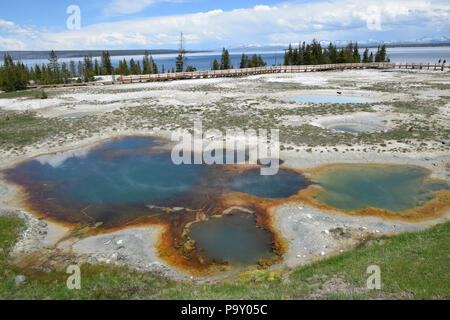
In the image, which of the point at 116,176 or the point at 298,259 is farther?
the point at 116,176

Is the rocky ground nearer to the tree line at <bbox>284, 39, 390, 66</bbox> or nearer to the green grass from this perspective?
the green grass

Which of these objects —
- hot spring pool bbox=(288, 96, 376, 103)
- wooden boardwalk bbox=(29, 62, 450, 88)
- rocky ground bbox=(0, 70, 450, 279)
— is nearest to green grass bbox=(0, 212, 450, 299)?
rocky ground bbox=(0, 70, 450, 279)

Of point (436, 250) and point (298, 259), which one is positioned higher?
point (436, 250)

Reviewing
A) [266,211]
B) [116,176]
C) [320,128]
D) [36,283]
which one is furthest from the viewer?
[320,128]

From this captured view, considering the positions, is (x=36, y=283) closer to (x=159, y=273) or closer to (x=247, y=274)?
(x=159, y=273)
